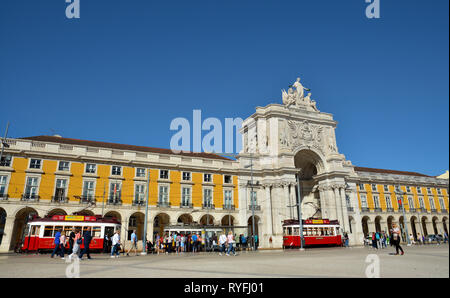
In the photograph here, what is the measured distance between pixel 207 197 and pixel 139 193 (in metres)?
8.84

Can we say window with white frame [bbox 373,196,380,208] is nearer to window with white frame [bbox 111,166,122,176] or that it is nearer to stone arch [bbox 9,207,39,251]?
window with white frame [bbox 111,166,122,176]

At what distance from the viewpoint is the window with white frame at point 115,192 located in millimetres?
35875

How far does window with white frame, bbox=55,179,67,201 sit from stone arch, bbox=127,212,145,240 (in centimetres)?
820

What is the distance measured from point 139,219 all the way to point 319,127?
31.8m

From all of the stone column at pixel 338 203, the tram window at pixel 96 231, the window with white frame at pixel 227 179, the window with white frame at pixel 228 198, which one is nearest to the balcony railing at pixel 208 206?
the window with white frame at pixel 228 198

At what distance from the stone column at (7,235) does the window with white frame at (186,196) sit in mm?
18002

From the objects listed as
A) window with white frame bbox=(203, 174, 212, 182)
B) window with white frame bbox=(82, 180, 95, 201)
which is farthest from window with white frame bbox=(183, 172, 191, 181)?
window with white frame bbox=(82, 180, 95, 201)

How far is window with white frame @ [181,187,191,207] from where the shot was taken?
129 feet

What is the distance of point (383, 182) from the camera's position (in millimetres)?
56969

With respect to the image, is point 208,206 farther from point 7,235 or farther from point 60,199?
point 7,235

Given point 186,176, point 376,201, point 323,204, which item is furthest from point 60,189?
point 376,201
